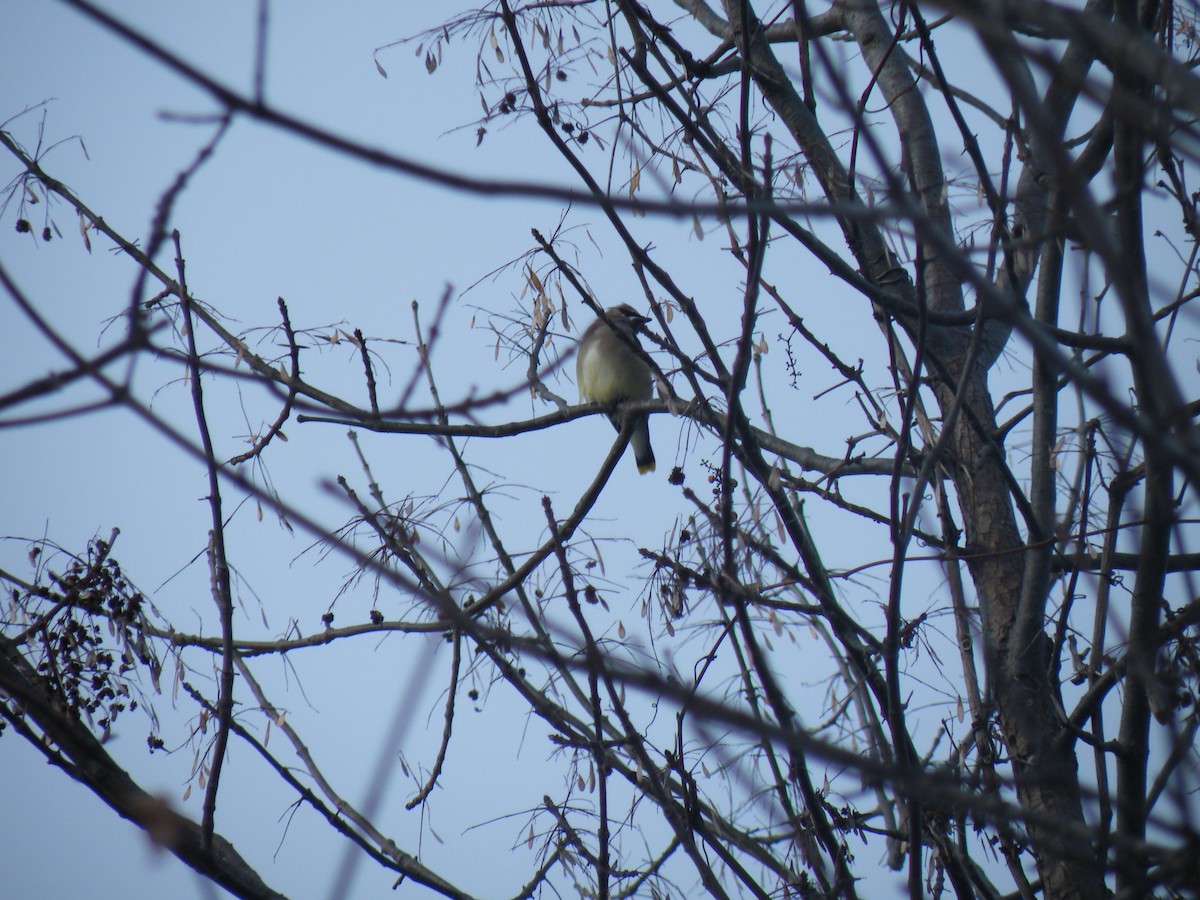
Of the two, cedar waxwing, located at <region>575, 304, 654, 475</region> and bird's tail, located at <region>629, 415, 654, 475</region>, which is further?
bird's tail, located at <region>629, 415, 654, 475</region>

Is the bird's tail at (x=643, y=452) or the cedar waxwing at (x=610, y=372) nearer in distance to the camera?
the cedar waxwing at (x=610, y=372)

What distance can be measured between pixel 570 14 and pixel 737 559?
1844 millimetres

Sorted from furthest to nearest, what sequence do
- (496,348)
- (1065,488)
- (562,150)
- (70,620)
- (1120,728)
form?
(496,348), (1065,488), (70,620), (1120,728), (562,150)

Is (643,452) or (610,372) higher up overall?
(643,452)

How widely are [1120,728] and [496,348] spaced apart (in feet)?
7.72

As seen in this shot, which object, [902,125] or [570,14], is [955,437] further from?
[570,14]

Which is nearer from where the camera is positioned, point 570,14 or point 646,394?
point 570,14

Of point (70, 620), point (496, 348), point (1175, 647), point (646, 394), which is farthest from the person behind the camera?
point (646, 394)

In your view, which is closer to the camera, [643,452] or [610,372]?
[610,372]

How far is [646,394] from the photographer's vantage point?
662 centimetres

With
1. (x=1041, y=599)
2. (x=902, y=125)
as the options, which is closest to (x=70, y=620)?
(x=1041, y=599)

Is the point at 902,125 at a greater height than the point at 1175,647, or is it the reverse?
the point at 902,125

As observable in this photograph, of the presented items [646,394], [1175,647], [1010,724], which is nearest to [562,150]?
[1010,724]

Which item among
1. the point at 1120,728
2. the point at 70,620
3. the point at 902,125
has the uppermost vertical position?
the point at 902,125
